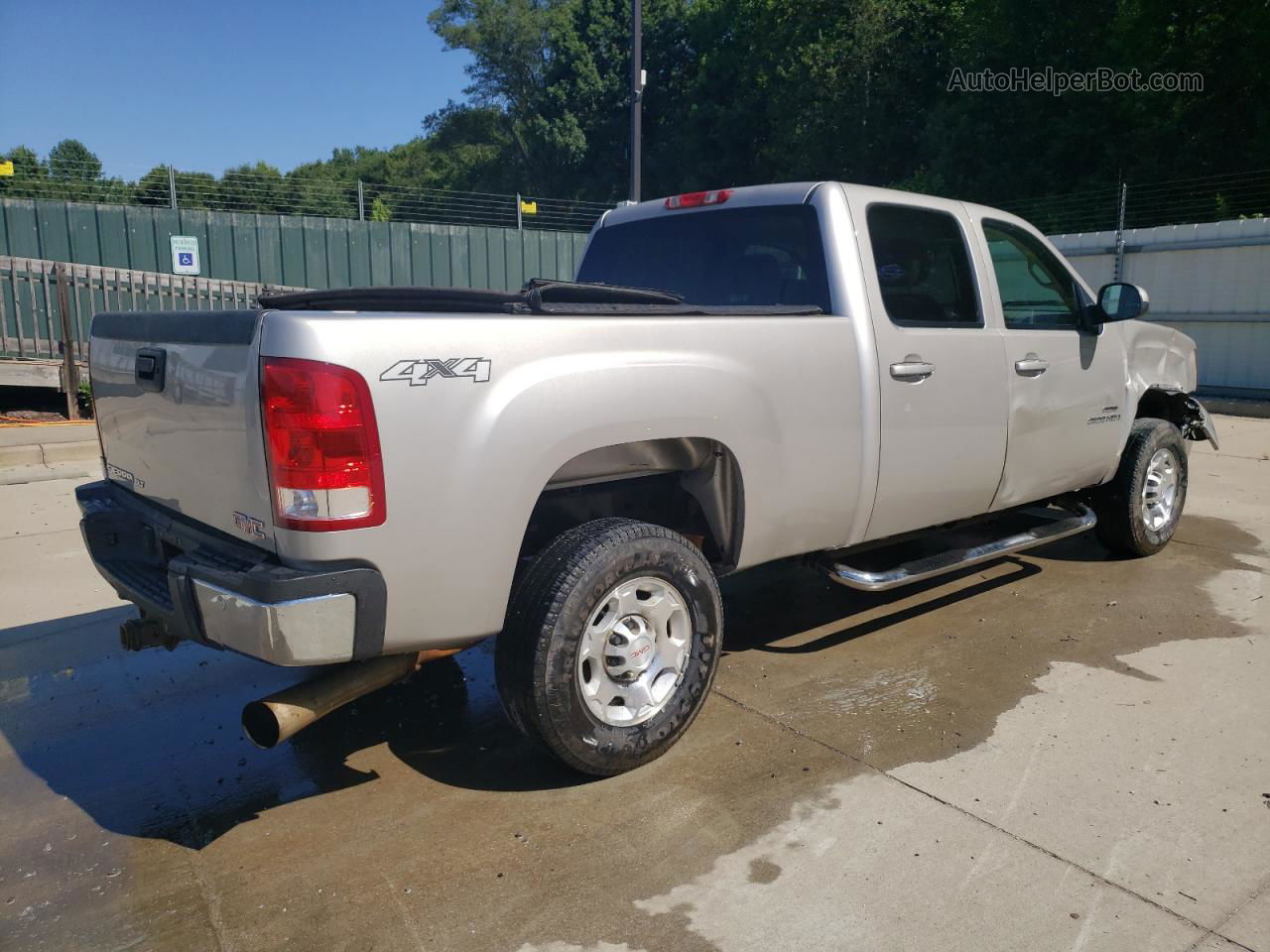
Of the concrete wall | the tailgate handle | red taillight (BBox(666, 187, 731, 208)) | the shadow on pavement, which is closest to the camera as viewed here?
the tailgate handle

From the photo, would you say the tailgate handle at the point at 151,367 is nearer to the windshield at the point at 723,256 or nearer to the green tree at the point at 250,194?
the windshield at the point at 723,256

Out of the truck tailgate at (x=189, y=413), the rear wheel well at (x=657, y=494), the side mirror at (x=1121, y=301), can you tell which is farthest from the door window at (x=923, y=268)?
the truck tailgate at (x=189, y=413)

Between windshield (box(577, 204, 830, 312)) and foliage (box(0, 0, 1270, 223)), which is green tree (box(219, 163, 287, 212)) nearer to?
foliage (box(0, 0, 1270, 223))

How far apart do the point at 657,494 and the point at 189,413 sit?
67.3 inches

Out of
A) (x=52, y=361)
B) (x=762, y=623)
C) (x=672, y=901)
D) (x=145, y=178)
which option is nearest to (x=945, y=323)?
(x=762, y=623)

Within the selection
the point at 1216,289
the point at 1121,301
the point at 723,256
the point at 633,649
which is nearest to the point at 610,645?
the point at 633,649

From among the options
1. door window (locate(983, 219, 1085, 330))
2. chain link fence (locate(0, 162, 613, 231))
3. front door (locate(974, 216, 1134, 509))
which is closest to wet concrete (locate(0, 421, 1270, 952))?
front door (locate(974, 216, 1134, 509))

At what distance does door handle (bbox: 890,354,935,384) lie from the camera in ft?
13.1

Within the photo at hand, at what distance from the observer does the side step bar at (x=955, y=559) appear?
3.99 metres

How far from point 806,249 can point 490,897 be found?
269 centimetres

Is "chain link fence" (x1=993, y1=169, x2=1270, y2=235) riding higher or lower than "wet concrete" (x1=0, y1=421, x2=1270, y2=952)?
higher

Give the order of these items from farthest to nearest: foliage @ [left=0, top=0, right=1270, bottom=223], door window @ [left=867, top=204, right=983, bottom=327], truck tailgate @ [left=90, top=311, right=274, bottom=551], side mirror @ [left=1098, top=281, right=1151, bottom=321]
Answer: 1. foliage @ [left=0, top=0, right=1270, bottom=223]
2. side mirror @ [left=1098, top=281, right=1151, bottom=321]
3. door window @ [left=867, top=204, right=983, bottom=327]
4. truck tailgate @ [left=90, top=311, right=274, bottom=551]

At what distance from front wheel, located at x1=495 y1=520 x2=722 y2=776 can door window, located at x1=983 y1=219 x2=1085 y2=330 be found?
2.33 meters

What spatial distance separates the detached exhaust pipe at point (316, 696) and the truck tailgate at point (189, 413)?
1.53 feet
